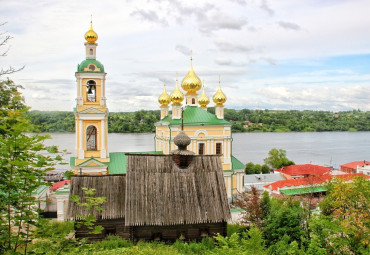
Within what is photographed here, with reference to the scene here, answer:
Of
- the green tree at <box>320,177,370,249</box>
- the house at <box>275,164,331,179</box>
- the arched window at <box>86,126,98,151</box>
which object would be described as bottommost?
the house at <box>275,164,331,179</box>

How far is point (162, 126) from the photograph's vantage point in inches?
851

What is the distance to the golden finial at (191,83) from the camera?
2195 cm

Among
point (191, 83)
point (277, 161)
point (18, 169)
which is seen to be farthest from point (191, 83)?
point (277, 161)

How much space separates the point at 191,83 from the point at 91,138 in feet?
24.5

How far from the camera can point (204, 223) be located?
34.0 feet

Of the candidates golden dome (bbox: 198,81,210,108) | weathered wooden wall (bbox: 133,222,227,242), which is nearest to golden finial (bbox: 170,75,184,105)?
golden dome (bbox: 198,81,210,108)

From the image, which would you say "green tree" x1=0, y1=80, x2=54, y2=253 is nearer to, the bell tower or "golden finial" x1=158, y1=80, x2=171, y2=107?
the bell tower

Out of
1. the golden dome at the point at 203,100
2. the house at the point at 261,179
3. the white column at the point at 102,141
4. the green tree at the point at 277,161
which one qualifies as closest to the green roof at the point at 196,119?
the golden dome at the point at 203,100

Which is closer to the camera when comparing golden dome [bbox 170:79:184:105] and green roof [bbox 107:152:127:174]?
green roof [bbox 107:152:127:174]

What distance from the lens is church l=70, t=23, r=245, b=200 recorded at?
1716cm

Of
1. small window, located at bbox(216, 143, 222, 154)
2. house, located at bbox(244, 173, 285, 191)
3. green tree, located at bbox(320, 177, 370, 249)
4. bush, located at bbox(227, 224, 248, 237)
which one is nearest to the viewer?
green tree, located at bbox(320, 177, 370, 249)

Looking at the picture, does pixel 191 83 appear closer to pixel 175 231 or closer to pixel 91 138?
pixel 91 138

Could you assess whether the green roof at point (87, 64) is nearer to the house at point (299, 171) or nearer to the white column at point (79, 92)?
the white column at point (79, 92)

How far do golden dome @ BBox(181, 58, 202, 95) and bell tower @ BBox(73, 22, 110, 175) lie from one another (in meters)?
6.34
